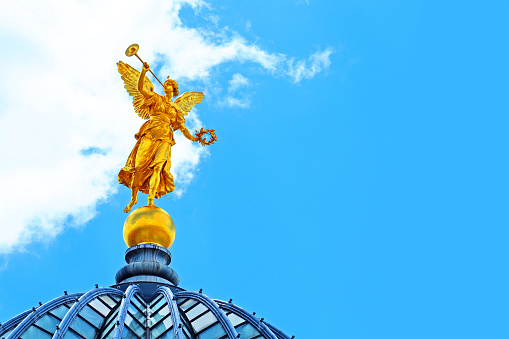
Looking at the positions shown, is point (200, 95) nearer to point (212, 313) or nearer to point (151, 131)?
point (151, 131)

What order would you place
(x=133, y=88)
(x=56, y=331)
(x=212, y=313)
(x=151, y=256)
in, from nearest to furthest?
(x=56, y=331) < (x=212, y=313) < (x=151, y=256) < (x=133, y=88)

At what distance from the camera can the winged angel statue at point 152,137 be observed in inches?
1390

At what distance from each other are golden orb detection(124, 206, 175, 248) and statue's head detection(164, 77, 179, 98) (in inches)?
187

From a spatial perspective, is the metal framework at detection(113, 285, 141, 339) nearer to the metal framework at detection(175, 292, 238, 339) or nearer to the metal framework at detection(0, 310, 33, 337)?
the metal framework at detection(175, 292, 238, 339)

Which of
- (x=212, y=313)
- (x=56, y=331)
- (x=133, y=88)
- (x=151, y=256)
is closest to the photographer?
(x=56, y=331)

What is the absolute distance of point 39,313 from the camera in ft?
96.4

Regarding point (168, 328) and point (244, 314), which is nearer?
point (168, 328)

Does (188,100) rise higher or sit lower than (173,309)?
higher

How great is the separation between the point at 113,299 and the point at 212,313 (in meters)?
3.56

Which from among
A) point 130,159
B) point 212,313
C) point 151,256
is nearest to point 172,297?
point 212,313

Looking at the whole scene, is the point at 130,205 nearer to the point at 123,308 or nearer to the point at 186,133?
the point at 186,133

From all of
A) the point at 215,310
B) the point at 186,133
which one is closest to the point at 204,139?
the point at 186,133

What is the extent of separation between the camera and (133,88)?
119ft

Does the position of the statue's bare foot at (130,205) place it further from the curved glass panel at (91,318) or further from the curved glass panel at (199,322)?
the curved glass panel at (199,322)
